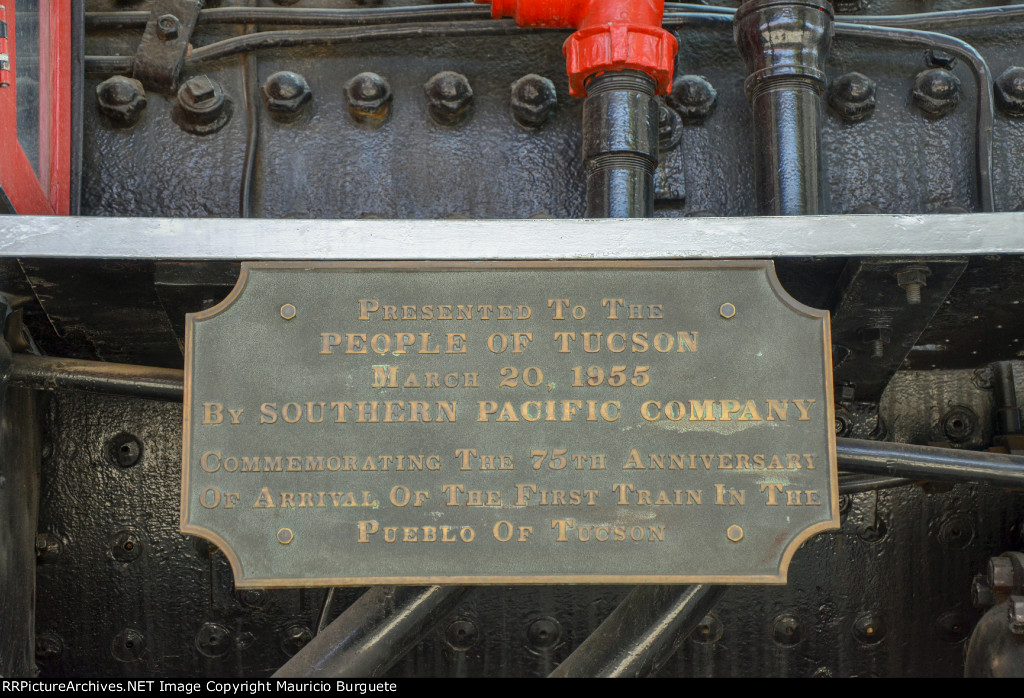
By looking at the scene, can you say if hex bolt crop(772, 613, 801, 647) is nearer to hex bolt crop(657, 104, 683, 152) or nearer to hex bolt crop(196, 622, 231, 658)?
hex bolt crop(657, 104, 683, 152)

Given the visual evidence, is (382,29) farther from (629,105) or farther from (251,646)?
(251,646)

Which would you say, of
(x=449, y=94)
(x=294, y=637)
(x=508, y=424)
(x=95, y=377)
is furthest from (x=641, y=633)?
(x=449, y=94)

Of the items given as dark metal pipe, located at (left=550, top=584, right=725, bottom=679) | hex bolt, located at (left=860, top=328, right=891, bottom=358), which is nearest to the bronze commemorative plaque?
hex bolt, located at (left=860, top=328, right=891, bottom=358)

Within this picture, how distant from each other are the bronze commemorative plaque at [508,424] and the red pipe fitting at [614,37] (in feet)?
2.89

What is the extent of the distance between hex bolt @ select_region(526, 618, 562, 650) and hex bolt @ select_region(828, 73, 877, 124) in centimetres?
228

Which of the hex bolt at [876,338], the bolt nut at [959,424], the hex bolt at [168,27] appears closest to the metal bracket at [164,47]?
the hex bolt at [168,27]

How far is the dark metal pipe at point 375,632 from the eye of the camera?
10.4ft

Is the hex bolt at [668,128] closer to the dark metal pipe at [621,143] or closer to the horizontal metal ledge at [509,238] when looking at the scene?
the dark metal pipe at [621,143]

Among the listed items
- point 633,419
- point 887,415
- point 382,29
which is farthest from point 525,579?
Result: point 382,29

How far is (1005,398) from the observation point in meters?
3.98

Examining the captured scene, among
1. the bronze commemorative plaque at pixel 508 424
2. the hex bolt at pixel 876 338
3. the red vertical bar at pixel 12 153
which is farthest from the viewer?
the hex bolt at pixel 876 338

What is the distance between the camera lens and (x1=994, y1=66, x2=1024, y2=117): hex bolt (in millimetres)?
3896

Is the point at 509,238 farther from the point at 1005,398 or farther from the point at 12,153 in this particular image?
the point at 1005,398

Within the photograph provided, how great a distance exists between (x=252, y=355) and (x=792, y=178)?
1.89 meters
